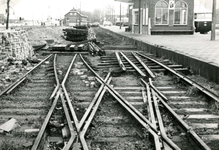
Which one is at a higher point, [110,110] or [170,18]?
[170,18]

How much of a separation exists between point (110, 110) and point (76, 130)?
162cm

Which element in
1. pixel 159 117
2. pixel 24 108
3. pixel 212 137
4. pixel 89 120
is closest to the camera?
pixel 212 137

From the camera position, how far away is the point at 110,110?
6.18m

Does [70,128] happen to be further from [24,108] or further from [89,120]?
[24,108]

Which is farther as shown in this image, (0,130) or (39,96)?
(39,96)

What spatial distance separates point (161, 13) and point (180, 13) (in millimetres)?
2019

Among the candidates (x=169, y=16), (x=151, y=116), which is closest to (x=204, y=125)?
(x=151, y=116)

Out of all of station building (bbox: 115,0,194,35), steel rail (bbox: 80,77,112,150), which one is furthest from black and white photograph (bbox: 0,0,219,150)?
station building (bbox: 115,0,194,35)

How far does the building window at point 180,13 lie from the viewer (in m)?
32.1

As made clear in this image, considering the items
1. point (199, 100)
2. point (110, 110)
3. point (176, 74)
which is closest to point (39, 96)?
point (110, 110)

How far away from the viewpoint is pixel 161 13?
32.1 meters

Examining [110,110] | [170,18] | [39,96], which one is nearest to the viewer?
[110,110]

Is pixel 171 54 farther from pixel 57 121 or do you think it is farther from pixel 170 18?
pixel 170 18

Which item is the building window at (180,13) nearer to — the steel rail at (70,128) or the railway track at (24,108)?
the railway track at (24,108)
